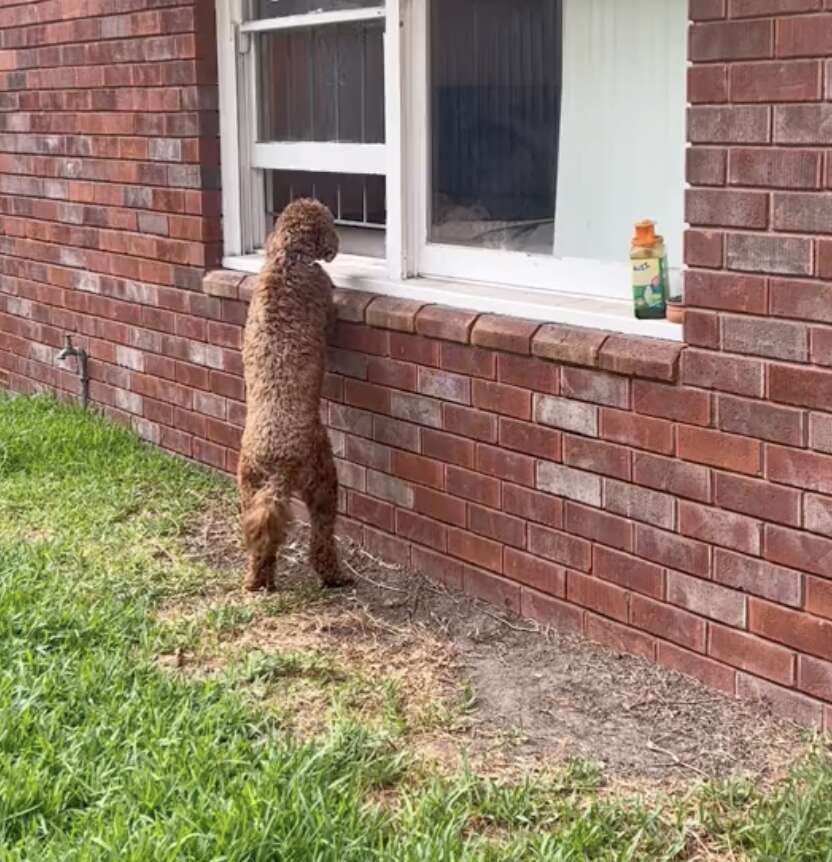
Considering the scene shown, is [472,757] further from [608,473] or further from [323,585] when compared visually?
[323,585]

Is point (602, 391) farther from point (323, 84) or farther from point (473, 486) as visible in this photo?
point (323, 84)

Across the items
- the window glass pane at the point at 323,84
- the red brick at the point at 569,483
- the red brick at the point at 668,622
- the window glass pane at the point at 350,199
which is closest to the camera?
the red brick at the point at 668,622

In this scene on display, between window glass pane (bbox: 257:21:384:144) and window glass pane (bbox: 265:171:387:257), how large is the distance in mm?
166

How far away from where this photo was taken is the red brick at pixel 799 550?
12.7 ft

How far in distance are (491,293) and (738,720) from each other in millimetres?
1784

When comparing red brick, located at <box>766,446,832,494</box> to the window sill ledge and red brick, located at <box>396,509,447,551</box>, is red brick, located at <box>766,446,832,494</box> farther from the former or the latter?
red brick, located at <box>396,509,447,551</box>

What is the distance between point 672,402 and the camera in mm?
4250

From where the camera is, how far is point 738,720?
4078 millimetres

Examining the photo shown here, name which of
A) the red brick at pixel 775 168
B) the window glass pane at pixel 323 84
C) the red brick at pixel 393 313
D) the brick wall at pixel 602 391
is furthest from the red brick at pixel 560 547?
the window glass pane at pixel 323 84

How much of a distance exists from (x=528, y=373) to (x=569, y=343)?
265 millimetres

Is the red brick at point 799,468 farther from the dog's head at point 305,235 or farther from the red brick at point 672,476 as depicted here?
the dog's head at point 305,235

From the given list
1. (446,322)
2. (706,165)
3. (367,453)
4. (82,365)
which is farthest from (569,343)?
(82,365)

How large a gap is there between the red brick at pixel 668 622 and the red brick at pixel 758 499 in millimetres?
404

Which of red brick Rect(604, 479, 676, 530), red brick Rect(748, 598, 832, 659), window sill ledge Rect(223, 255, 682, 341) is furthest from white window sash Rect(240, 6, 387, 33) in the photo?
red brick Rect(748, 598, 832, 659)
